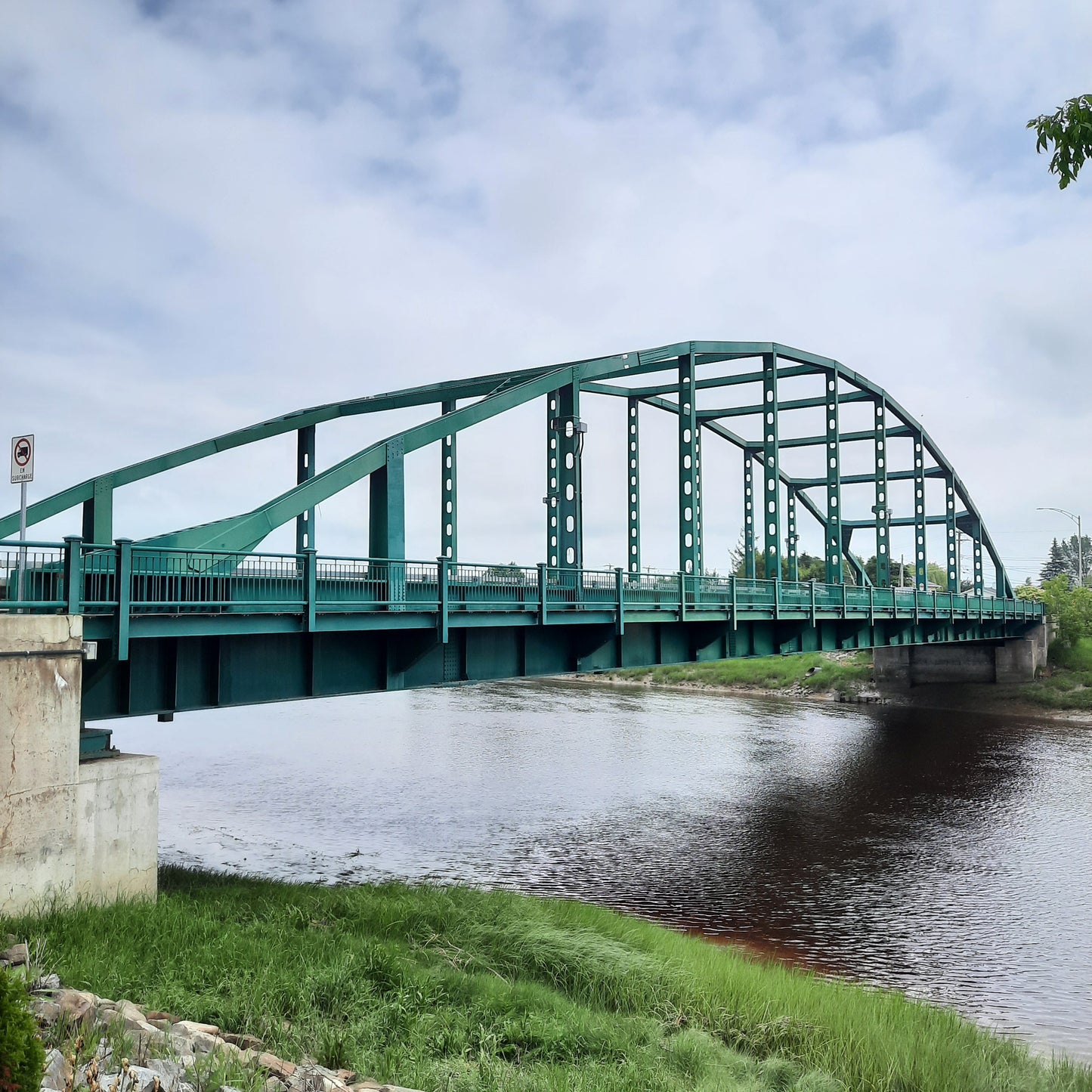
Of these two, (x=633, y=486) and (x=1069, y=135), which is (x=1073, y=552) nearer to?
(x=633, y=486)

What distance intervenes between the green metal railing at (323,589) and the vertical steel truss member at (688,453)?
5.16 meters

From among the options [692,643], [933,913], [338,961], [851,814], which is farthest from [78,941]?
[851,814]

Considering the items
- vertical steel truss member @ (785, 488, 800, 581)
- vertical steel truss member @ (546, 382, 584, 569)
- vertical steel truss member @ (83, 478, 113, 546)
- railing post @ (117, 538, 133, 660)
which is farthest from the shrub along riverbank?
railing post @ (117, 538, 133, 660)

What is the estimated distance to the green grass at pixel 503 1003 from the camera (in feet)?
27.8

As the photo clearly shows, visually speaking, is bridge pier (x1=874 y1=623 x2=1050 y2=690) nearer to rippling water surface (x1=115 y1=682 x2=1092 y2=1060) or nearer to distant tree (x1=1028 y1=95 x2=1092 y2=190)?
rippling water surface (x1=115 y1=682 x2=1092 y2=1060)

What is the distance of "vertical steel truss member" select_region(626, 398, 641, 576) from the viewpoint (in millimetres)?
35844

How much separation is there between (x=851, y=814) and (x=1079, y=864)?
22.5ft

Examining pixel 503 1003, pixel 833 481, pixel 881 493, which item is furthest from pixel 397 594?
pixel 881 493

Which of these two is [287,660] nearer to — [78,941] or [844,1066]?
[78,941]

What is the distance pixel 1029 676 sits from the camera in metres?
54.0

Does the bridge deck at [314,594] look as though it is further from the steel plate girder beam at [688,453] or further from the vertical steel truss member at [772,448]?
the vertical steel truss member at [772,448]

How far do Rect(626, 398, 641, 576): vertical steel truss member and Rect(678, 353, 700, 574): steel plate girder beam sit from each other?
272 cm

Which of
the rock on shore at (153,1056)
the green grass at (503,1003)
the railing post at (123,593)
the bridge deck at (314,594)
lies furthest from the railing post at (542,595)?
the rock on shore at (153,1056)

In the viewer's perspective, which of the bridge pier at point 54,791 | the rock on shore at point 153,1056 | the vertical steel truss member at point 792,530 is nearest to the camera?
the rock on shore at point 153,1056
